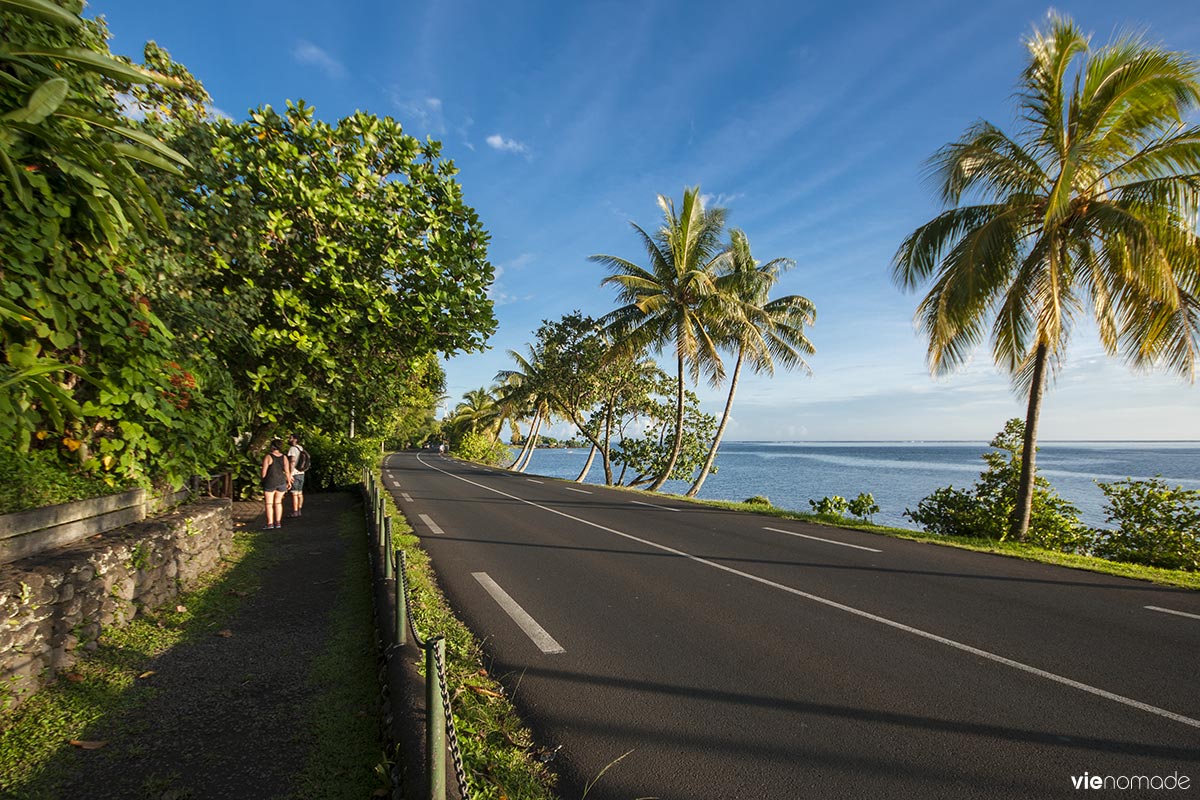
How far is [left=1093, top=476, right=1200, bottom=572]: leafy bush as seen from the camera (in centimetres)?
901

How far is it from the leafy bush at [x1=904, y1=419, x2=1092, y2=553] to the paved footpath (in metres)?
12.3

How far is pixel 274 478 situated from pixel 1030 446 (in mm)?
13829

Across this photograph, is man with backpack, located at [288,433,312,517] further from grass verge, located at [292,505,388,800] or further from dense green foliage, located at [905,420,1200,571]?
dense green foliage, located at [905,420,1200,571]

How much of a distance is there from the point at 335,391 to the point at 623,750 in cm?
736

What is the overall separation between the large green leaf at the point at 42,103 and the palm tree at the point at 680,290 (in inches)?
673

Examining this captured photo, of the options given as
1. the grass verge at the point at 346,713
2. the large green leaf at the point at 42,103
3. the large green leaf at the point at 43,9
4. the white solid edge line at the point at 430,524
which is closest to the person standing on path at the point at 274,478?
the white solid edge line at the point at 430,524

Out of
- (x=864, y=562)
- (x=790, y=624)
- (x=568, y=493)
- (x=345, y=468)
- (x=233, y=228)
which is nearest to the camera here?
(x=790, y=624)

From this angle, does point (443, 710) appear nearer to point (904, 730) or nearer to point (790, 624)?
point (904, 730)

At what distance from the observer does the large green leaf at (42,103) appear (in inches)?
115

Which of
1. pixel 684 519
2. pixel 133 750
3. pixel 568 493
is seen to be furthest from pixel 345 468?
pixel 133 750

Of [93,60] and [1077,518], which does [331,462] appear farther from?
[1077,518]

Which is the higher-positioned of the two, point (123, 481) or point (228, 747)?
point (123, 481)

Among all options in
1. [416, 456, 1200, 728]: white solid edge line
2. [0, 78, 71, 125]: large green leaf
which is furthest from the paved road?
[0, 78, 71, 125]: large green leaf

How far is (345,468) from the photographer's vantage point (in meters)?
16.1
